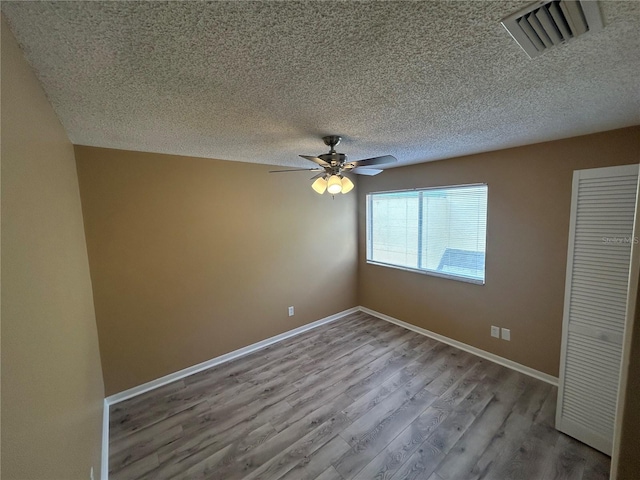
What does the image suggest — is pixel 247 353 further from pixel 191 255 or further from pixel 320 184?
pixel 320 184

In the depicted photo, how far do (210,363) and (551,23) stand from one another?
12.0 ft

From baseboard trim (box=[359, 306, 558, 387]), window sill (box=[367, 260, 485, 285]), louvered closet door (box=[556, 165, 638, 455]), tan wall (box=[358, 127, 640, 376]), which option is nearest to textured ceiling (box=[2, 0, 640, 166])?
tan wall (box=[358, 127, 640, 376])

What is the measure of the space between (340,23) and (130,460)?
9.57ft

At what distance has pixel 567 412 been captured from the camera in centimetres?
192

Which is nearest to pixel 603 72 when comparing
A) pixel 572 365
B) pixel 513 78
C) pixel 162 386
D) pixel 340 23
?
pixel 513 78

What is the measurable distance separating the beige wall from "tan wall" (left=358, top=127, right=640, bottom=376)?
138 inches

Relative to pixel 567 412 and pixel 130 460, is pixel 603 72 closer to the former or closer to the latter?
pixel 567 412

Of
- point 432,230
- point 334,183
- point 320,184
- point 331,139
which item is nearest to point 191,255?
point 320,184

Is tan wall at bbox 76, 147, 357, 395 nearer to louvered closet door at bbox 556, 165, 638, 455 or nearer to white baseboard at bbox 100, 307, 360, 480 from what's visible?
white baseboard at bbox 100, 307, 360, 480

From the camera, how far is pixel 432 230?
339cm

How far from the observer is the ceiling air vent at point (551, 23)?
807 mm

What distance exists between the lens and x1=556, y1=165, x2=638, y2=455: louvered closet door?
166 centimetres

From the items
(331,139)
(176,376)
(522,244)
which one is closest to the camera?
(331,139)

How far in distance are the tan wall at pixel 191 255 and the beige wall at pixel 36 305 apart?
881 millimetres
